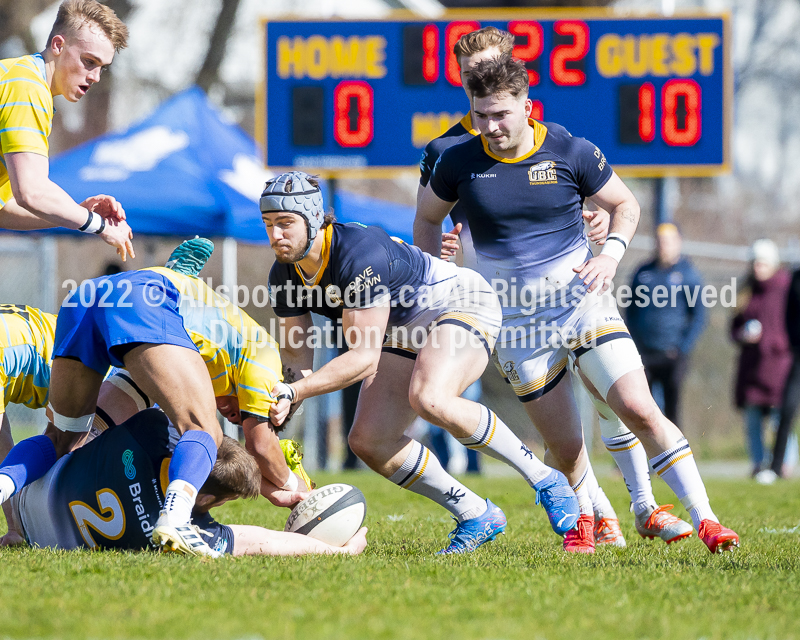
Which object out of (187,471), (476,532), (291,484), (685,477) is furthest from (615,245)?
(187,471)

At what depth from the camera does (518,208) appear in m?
4.95

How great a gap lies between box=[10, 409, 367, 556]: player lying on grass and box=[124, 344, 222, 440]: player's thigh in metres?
0.19

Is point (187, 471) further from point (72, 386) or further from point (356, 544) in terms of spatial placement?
point (356, 544)

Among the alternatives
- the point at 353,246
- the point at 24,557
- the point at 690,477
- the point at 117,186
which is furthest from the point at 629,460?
the point at 117,186

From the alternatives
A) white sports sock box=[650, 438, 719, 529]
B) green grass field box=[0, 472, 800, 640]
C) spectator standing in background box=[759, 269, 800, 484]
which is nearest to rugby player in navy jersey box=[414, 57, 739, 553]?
white sports sock box=[650, 438, 719, 529]

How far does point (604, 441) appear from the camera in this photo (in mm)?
5430

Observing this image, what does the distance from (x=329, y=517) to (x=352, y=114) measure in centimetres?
743

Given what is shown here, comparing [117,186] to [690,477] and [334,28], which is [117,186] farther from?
[690,477]

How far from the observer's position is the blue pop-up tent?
10.8 meters

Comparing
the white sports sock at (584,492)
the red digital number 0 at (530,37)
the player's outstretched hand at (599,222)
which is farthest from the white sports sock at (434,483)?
the red digital number 0 at (530,37)

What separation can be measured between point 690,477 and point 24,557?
3.04 metres

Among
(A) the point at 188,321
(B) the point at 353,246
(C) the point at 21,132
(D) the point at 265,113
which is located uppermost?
(D) the point at 265,113

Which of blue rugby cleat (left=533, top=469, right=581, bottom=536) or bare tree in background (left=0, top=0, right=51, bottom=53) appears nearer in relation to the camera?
blue rugby cleat (left=533, top=469, right=581, bottom=536)

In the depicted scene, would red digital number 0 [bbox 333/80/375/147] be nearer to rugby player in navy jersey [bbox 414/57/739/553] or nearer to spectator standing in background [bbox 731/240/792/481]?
spectator standing in background [bbox 731/240/792/481]
